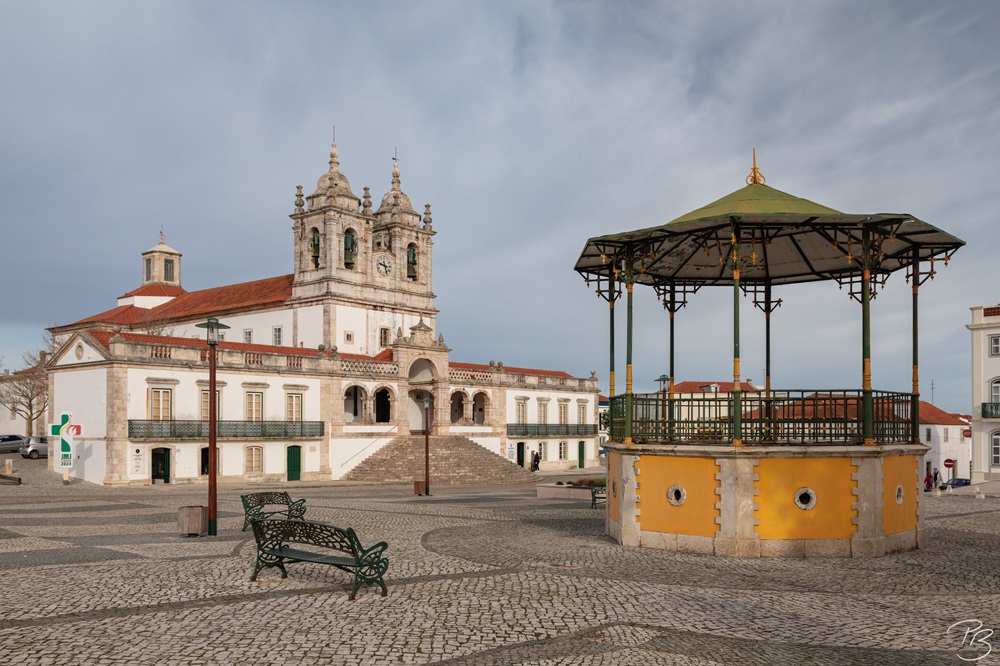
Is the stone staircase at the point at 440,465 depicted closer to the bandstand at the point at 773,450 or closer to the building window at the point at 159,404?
the building window at the point at 159,404

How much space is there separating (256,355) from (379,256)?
1847 centimetres

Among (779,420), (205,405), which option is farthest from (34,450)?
(779,420)

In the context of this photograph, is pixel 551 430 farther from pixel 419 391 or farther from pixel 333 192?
pixel 333 192

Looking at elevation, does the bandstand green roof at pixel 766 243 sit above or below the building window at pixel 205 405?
above

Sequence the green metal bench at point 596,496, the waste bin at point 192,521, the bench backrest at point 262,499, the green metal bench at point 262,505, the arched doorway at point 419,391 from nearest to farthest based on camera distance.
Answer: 1. the waste bin at point 192,521
2. the green metal bench at point 262,505
3. the bench backrest at point 262,499
4. the green metal bench at point 596,496
5. the arched doorway at point 419,391

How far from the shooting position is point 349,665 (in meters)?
8.47

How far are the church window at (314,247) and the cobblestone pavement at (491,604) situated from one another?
41.0 meters

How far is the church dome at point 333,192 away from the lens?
58531mm

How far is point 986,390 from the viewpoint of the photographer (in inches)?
1861

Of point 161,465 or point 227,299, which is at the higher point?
point 227,299

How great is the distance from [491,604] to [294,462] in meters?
35.2

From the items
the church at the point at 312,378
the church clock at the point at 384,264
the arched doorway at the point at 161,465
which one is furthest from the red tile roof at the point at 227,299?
the arched doorway at the point at 161,465

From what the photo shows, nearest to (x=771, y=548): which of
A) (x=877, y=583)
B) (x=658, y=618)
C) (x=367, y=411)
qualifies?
(x=877, y=583)

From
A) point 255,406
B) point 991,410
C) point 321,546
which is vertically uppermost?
point 255,406
